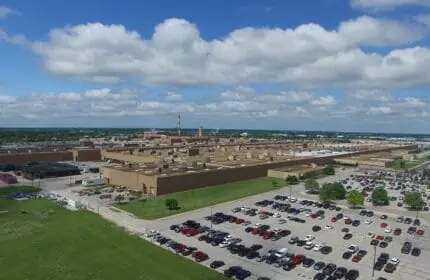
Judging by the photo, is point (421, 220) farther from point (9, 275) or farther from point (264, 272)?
point (9, 275)

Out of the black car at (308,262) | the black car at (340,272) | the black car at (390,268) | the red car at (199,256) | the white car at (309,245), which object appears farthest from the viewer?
the white car at (309,245)

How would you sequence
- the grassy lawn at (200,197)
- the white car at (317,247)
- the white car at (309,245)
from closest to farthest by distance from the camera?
the white car at (317,247) < the white car at (309,245) < the grassy lawn at (200,197)

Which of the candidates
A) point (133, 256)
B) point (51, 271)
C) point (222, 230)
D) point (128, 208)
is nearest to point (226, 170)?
point (128, 208)

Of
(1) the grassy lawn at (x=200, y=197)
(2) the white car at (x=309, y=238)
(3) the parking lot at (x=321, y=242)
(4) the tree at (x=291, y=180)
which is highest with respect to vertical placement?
(4) the tree at (x=291, y=180)

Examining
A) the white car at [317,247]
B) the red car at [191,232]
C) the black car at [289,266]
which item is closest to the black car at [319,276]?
the black car at [289,266]

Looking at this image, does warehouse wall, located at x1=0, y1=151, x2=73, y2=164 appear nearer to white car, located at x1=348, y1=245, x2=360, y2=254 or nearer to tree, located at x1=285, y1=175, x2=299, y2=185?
tree, located at x1=285, y1=175, x2=299, y2=185

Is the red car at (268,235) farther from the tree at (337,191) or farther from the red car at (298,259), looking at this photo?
the tree at (337,191)

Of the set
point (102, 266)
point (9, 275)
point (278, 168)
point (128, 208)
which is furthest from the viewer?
point (278, 168)
